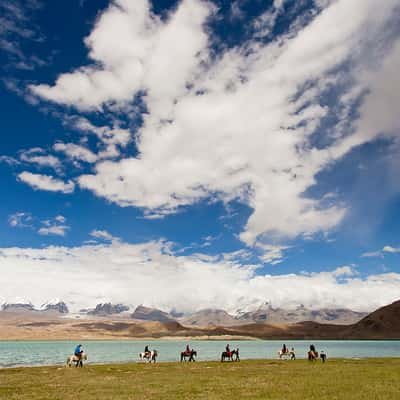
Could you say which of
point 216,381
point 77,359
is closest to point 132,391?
point 216,381

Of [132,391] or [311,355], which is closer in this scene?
[132,391]

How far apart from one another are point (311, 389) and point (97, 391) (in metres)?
15.3

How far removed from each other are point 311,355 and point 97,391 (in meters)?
36.3

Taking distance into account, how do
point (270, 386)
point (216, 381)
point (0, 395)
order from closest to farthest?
point (0, 395) < point (270, 386) < point (216, 381)

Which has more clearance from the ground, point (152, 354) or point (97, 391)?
point (152, 354)

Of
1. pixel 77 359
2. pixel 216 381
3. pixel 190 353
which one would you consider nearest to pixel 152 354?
pixel 190 353

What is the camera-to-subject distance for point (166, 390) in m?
28.5

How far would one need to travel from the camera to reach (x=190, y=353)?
198 feet

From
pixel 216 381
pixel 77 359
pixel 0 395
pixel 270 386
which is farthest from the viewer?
pixel 77 359

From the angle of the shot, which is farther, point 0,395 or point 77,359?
point 77,359

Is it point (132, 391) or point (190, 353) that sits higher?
point (190, 353)

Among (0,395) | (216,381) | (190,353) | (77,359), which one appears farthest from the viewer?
(190,353)

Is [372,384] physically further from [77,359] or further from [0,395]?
[77,359]

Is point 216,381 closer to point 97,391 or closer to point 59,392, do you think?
point 97,391
